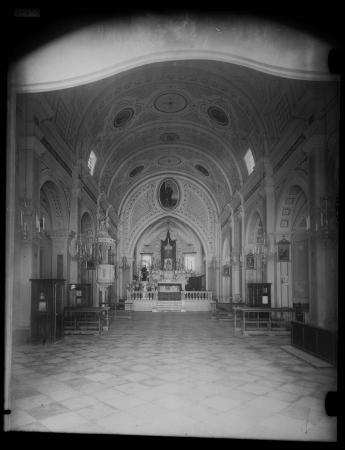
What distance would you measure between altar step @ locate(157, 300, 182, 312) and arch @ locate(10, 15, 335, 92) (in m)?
18.2

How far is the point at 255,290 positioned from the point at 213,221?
14260mm

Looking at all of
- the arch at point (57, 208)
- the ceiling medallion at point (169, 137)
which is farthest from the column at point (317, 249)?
the ceiling medallion at point (169, 137)

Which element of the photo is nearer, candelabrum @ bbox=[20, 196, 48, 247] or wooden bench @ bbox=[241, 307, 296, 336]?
candelabrum @ bbox=[20, 196, 48, 247]

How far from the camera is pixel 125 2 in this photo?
13.3ft

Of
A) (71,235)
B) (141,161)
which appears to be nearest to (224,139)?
(141,161)

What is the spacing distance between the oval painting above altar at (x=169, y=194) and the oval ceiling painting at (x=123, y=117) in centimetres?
1007

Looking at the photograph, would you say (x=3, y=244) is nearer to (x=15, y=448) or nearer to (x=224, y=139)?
(x=15, y=448)

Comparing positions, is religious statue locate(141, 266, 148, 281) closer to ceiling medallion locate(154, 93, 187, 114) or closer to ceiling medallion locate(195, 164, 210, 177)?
ceiling medallion locate(195, 164, 210, 177)

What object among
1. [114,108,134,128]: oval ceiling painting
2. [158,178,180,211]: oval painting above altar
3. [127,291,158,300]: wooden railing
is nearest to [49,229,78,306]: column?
[114,108,134,128]: oval ceiling painting

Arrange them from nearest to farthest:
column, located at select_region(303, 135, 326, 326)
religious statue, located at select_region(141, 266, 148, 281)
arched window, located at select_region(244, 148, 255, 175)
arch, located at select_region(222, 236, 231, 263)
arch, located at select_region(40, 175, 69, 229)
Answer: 1. column, located at select_region(303, 135, 326, 326)
2. arch, located at select_region(40, 175, 69, 229)
3. arched window, located at select_region(244, 148, 255, 175)
4. arch, located at select_region(222, 236, 231, 263)
5. religious statue, located at select_region(141, 266, 148, 281)

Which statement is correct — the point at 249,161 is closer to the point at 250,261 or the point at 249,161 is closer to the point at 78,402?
the point at 250,261

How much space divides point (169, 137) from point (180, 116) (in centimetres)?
300

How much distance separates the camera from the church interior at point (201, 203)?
4.91 meters

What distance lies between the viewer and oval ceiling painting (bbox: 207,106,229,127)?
1738cm
